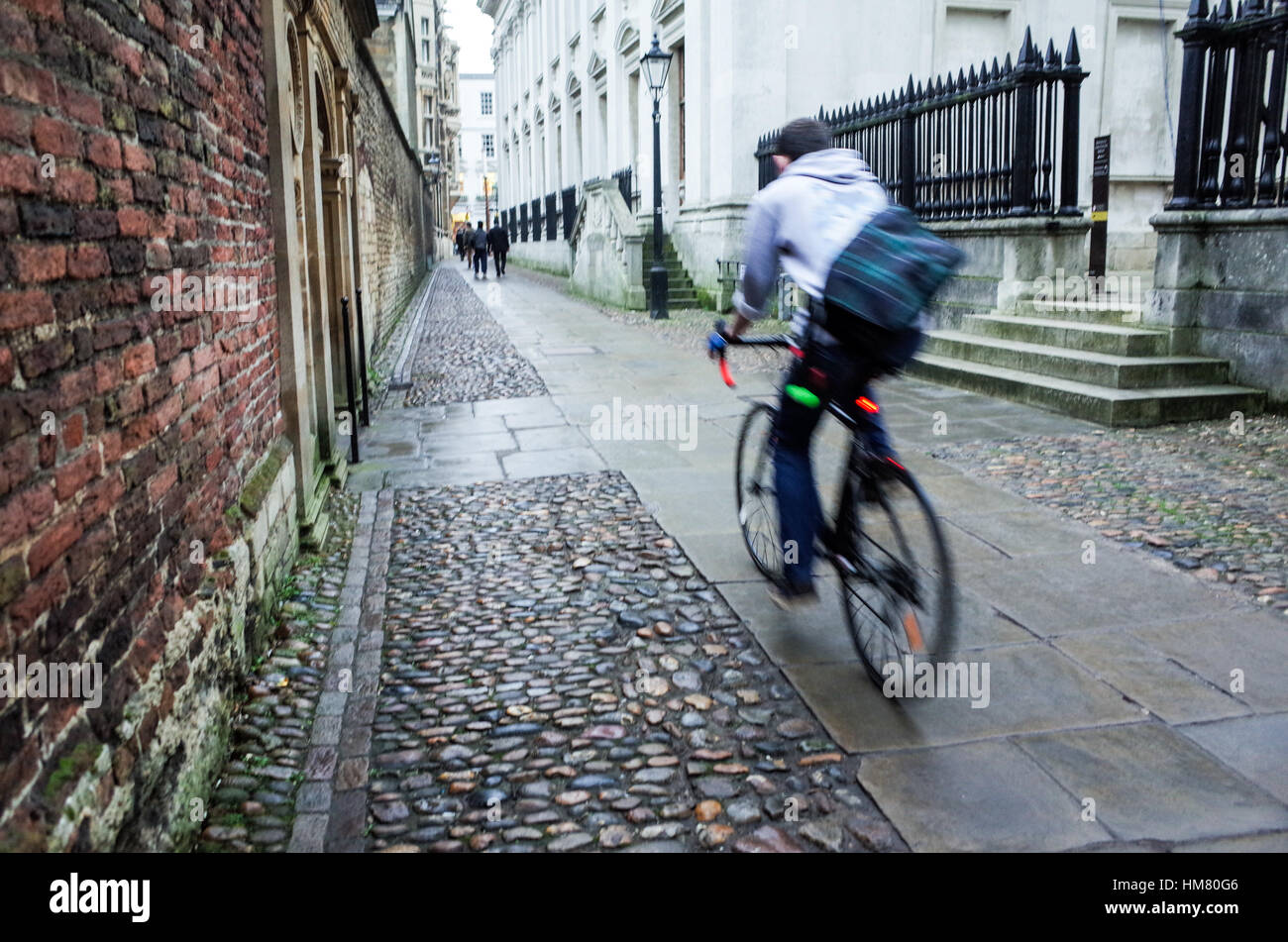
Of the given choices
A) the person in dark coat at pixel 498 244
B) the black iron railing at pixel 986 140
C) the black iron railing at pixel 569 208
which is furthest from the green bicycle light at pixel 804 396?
the person in dark coat at pixel 498 244

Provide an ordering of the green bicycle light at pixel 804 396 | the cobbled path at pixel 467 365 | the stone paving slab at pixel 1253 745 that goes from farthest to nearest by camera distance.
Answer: the cobbled path at pixel 467 365, the green bicycle light at pixel 804 396, the stone paving slab at pixel 1253 745

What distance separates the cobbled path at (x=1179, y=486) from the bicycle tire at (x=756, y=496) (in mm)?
1796

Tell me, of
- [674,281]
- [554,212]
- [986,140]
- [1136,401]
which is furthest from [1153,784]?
[554,212]

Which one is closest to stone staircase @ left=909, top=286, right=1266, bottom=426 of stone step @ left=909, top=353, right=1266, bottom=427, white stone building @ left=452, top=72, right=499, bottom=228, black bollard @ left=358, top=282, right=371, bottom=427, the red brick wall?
stone step @ left=909, top=353, right=1266, bottom=427

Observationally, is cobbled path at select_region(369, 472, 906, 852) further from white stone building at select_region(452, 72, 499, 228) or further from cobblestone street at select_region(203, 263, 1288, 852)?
white stone building at select_region(452, 72, 499, 228)

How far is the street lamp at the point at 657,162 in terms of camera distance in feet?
56.7

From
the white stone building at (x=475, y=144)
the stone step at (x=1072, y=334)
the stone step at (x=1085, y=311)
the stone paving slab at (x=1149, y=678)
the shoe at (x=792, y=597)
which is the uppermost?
the white stone building at (x=475, y=144)

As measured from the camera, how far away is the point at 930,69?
19.1 m

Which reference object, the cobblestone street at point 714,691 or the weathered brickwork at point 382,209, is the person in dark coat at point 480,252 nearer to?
the weathered brickwork at point 382,209

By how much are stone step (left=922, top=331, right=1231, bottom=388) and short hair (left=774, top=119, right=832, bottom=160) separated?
3932 mm

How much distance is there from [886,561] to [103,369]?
2.42 meters

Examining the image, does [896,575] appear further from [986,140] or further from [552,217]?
[552,217]

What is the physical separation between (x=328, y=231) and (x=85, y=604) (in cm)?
731

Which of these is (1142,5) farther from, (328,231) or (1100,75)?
(328,231)
